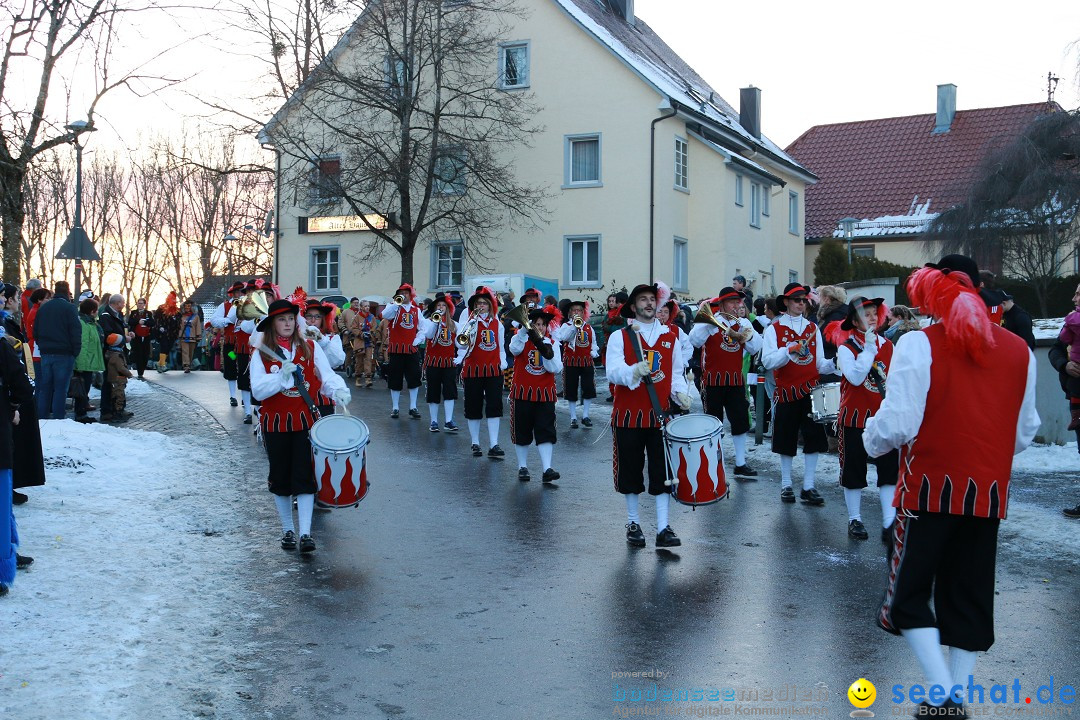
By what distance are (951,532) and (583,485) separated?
699 centimetres

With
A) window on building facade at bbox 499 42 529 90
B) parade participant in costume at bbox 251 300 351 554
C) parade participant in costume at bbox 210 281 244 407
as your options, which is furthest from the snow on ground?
window on building facade at bbox 499 42 529 90

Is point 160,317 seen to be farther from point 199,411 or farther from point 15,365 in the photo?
point 15,365

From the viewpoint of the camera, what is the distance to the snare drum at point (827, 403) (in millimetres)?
9555

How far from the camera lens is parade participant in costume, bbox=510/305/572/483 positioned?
11938mm

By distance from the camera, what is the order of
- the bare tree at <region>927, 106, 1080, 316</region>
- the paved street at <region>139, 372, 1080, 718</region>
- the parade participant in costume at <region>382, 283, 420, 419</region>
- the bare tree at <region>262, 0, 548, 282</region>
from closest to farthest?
the paved street at <region>139, 372, 1080, 718</region> → the parade participant in costume at <region>382, 283, 420, 419</region> → the bare tree at <region>927, 106, 1080, 316</region> → the bare tree at <region>262, 0, 548, 282</region>

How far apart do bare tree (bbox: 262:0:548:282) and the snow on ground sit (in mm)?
21511

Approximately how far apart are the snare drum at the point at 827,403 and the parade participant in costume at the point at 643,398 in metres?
1.44

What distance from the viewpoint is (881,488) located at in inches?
349

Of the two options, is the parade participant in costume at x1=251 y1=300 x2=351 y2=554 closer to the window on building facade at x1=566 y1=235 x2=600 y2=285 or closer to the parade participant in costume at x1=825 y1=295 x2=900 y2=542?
the parade participant in costume at x1=825 y1=295 x2=900 y2=542

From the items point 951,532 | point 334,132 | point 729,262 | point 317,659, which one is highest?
point 334,132

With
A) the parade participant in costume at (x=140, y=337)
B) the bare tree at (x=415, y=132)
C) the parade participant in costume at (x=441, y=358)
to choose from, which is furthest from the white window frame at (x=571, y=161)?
the parade participant in costume at (x=441, y=358)

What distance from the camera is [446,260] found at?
35.6 metres

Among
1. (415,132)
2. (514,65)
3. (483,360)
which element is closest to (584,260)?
(514,65)

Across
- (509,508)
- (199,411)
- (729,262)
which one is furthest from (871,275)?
(509,508)
